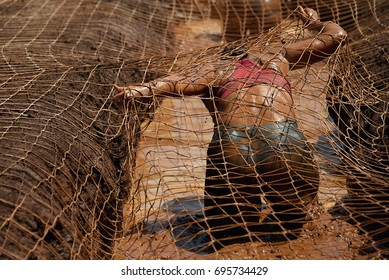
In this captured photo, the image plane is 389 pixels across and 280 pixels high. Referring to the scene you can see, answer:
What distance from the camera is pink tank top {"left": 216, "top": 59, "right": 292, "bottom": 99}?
4.11 metres

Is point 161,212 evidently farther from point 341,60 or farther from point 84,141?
point 341,60

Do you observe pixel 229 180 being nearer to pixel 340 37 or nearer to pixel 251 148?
pixel 251 148

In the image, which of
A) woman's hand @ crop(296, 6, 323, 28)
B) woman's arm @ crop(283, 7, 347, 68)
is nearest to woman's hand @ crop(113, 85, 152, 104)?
woman's arm @ crop(283, 7, 347, 68)

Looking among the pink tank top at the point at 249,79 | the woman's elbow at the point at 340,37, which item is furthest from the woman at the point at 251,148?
the woman's elbow at the point at 340,37

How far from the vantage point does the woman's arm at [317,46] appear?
4.38m

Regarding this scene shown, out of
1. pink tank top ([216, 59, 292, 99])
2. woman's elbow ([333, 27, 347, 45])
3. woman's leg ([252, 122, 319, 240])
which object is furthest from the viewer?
Answer: woman's elbow ([333, 27, 347, 45])

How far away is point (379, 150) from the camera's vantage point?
4.44 meters

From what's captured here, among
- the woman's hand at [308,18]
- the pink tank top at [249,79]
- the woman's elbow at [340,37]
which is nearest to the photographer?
the pink tank top at [249,79]

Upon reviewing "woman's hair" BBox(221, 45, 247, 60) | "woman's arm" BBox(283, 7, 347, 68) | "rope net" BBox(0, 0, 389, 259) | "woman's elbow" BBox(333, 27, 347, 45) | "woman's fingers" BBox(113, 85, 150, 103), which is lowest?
"rope net" BBox(0, 0, 389, 259)

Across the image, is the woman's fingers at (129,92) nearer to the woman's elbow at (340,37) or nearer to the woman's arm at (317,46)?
the woman's arm at (317,46)

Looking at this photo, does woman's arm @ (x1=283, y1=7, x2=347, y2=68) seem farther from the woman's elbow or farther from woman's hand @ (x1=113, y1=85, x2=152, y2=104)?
woman's hand @ (x1=113, y1=85, x2=152, y2=104)

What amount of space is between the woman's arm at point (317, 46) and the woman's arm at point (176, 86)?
0.58 meters

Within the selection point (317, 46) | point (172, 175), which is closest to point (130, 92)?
point (172, 175)

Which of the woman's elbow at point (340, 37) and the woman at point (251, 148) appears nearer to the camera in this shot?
the woman at point (251, 148)
